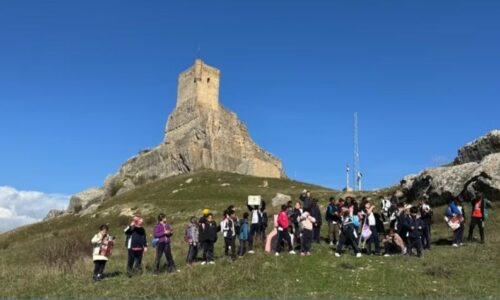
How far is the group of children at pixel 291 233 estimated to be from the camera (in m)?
18.1

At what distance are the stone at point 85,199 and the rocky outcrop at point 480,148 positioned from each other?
7135cm

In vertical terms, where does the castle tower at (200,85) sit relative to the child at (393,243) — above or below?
above

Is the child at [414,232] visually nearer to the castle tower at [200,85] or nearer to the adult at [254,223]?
the adult at [254,223]

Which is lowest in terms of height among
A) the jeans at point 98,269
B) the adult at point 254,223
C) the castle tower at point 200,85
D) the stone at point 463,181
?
the jeans at point 98,269

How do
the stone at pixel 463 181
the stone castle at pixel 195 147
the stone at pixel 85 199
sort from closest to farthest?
the stone at pixel 463 181 < the stone at pixel 85 199 < the stone castle at pixel 195 147

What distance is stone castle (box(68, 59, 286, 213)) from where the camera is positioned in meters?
95.7

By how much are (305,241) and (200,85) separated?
8651cm

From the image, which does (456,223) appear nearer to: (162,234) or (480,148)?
(162,234)

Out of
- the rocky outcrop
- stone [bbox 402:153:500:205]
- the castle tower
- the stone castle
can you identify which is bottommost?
stone [bbox 402:153:500:205]

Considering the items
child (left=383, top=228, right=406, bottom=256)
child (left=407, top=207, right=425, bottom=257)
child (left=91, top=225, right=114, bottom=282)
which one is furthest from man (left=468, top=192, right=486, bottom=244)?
child (left=91, top=225, right=114, bottom=282)

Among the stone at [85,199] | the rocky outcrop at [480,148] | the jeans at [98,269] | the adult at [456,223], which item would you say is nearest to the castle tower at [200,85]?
the stone at [85,199]

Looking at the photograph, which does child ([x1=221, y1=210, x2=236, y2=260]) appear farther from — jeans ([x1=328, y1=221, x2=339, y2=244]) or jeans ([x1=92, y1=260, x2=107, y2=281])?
jeans ([x1=92, y1=260, x2=107, y2=281])

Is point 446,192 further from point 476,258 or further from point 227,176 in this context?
point 227,176

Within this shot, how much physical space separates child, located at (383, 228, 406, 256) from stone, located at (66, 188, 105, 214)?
78.4m
